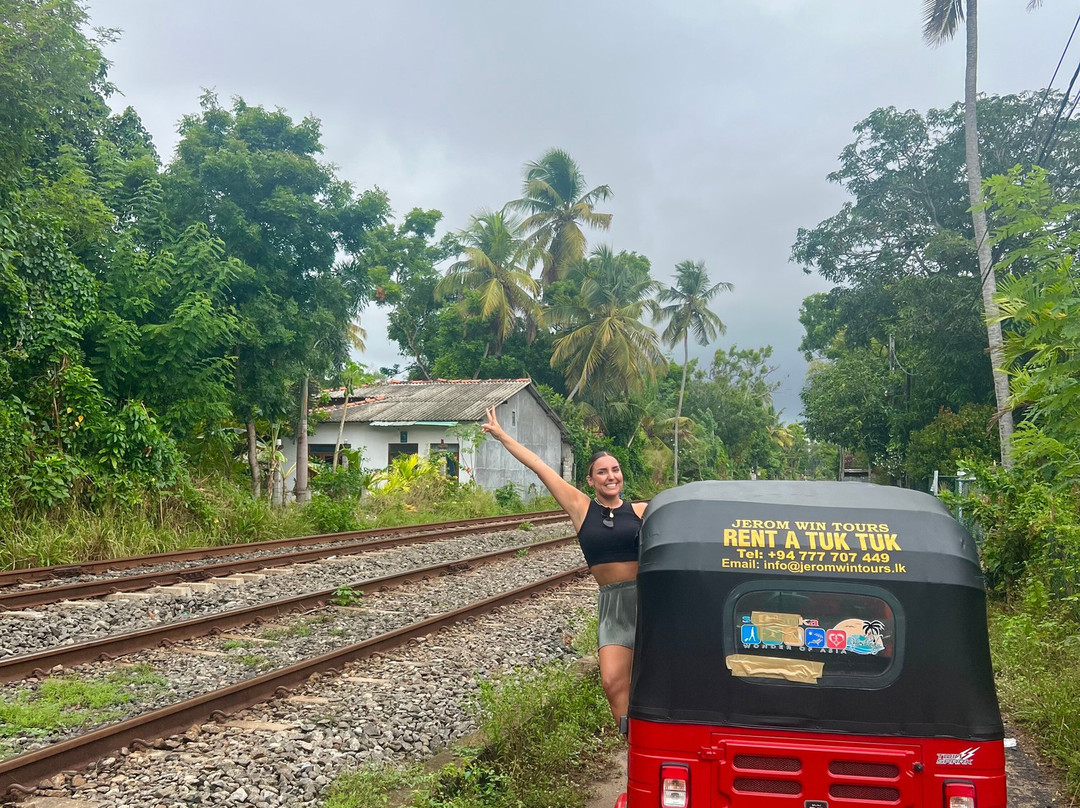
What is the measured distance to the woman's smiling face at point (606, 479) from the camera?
4.31 metres

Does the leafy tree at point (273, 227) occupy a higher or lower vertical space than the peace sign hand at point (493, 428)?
higher

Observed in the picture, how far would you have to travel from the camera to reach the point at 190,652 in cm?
746

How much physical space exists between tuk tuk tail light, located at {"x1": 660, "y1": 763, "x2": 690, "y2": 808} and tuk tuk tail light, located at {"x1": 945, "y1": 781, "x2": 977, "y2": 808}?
0.84 metres

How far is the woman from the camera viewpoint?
13.3ft

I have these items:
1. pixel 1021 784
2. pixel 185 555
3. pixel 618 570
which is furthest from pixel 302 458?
pixel 1021 784

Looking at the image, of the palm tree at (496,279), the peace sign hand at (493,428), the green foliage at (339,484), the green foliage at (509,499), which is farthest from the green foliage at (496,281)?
the peace sign hand at (493,428)

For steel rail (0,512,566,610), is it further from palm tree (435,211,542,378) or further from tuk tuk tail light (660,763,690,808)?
palm tree (435,211,542,378)

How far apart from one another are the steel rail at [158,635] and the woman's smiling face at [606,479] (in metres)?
4.91

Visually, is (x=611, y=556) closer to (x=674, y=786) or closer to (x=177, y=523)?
(x=674, y=786)

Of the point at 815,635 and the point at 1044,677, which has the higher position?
the point at 815,635

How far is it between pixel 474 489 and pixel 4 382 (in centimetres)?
1586

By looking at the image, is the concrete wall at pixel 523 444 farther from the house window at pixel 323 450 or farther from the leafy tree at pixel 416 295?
the leafy tree at pixel 416 295

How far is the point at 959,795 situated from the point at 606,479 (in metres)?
2.03

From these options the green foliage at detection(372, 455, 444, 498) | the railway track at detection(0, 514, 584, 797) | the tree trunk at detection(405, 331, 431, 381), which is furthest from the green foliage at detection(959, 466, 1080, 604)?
the tree trunk at detection(405, 331, 431, 381)
